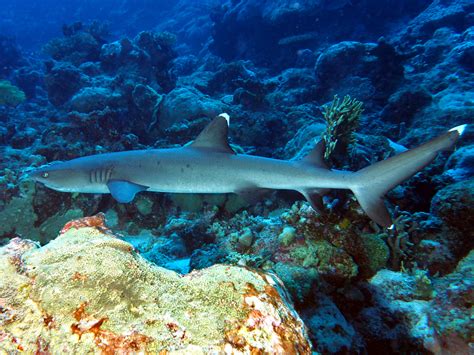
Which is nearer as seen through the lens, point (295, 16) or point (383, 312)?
point (383, 312)

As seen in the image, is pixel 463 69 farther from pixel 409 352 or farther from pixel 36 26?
pixel 36 26

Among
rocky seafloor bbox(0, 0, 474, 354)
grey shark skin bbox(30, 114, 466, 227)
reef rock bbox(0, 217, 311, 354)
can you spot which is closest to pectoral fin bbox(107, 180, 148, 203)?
grey shark skin bbox(30, 114, 466, 227)

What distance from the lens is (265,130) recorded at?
9.91 m

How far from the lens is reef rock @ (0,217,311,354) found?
1111mm

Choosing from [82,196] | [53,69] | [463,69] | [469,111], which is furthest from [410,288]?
[53,69]

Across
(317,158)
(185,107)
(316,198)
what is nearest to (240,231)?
(316,198)

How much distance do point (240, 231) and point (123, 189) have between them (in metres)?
1.95

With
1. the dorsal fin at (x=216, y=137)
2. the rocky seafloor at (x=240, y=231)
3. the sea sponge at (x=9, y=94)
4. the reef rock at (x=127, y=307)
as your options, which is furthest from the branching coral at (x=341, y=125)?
the sea sponge at (x=9, y=94)

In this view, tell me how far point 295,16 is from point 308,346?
85.3 ft

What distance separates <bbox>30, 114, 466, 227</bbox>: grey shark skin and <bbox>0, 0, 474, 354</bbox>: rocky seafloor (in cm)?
65

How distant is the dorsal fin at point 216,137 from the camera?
170 inches

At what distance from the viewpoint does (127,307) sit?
1.20 meters

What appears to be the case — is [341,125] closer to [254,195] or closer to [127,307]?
[254,195]

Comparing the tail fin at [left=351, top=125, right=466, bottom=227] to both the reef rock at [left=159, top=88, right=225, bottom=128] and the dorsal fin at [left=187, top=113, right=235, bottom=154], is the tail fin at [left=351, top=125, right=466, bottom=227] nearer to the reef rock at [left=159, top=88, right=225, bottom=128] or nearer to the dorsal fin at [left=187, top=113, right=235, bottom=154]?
the dorsal fin at [left=187, top=113, right=235, bottom=154]
